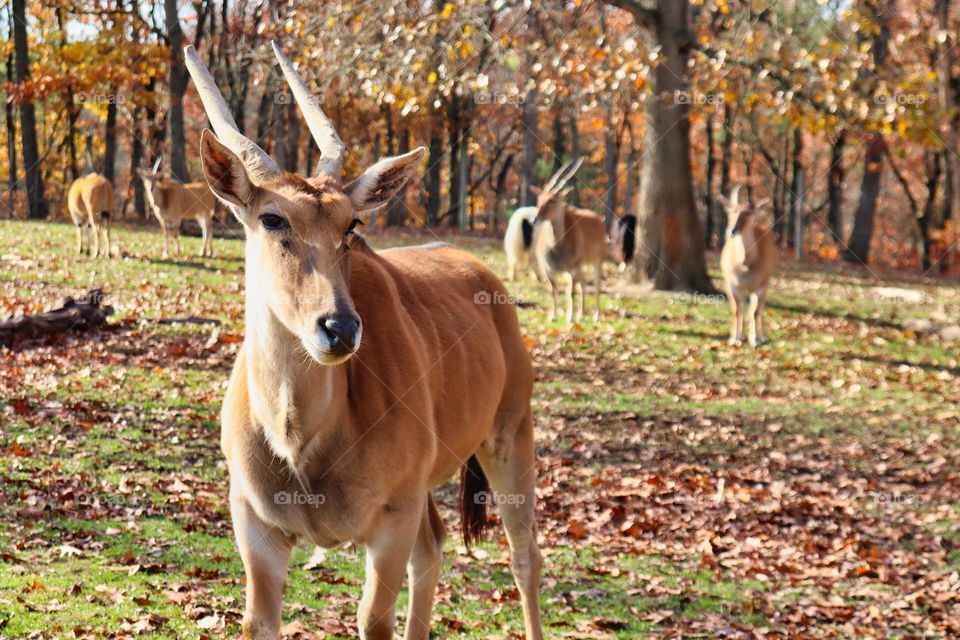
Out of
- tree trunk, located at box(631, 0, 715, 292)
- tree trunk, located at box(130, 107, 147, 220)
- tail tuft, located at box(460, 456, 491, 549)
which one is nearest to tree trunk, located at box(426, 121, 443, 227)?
tree trunk, located at box(130, 107, 147, 220)

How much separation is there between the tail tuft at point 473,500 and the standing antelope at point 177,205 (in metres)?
16.0

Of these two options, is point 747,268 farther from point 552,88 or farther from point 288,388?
point 288,388

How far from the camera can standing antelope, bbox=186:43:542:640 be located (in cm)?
409

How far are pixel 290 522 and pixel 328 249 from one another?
3.46 ft

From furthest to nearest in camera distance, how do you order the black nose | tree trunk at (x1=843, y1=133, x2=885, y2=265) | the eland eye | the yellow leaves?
tree trunk at (x1=843, y1=133, x2=885, y2=265)
the yellow leaves
the eland eye
the black nose

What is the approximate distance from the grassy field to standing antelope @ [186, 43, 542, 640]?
1.37 meters

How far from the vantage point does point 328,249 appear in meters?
4.12
